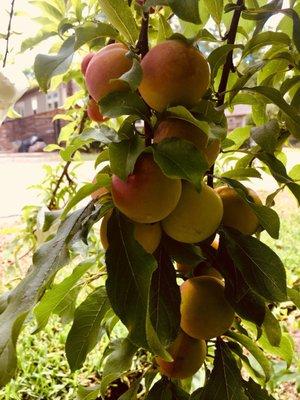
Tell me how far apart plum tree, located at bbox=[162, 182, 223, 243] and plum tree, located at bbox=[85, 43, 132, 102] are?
0.12m

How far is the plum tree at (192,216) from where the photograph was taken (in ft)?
1.49

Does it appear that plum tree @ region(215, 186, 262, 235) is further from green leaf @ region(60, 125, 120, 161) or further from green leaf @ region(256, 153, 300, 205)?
green leaf @ region(60, 125, 120, 161)

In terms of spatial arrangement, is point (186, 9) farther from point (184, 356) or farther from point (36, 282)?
point (184, 356)

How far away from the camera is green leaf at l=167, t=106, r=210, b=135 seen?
39cm

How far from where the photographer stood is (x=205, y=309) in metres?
0.54

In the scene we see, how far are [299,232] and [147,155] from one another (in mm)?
3306

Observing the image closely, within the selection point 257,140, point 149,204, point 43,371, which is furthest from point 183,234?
point 43,371

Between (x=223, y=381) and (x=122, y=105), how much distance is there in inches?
16.7

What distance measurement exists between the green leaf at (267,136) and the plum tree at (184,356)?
0.87 feet

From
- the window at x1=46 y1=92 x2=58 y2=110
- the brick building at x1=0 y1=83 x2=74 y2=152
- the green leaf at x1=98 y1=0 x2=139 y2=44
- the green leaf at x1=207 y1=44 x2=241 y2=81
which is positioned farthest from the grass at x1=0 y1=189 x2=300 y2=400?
the window at x1=46 y1=92 x2=58 y2=110

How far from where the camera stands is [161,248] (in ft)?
1.70

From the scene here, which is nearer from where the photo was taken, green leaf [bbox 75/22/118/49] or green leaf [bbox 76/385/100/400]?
green leaf [bbox 75/22/118/49]

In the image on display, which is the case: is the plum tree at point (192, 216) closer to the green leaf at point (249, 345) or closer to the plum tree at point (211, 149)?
the plum tree at point (211, 149)

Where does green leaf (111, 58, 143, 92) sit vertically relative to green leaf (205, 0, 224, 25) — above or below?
below
